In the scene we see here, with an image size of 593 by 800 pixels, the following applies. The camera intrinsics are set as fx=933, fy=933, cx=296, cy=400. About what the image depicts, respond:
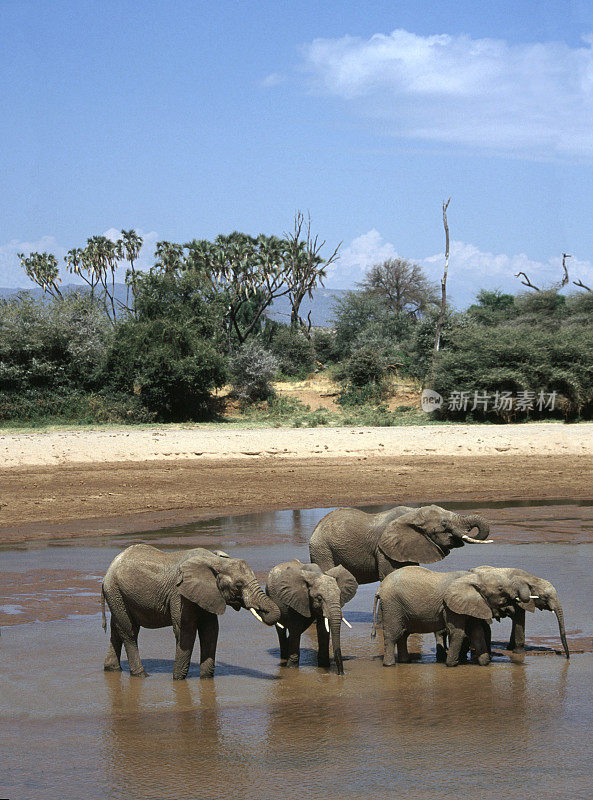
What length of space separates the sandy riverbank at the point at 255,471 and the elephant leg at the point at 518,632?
32.2ft

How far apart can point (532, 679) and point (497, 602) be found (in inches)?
32.0

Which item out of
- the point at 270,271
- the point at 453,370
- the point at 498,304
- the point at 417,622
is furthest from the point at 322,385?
the point at 417,622

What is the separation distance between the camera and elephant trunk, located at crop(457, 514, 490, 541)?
10016mm

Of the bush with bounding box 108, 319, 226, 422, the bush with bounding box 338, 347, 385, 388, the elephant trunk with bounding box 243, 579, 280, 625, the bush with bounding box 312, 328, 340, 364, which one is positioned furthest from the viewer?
the bush with bounding box 312, 328, 340, 364

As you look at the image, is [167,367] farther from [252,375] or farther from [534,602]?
[534,602]

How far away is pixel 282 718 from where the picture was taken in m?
7.37

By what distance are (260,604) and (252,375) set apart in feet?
122

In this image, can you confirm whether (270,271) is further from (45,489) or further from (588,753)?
(588,753)

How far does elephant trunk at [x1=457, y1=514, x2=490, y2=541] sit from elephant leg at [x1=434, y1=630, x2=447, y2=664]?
1.16 m

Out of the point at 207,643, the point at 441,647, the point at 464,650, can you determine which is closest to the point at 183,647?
the point at 207,643

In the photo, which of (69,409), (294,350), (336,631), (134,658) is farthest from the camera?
(294,350)

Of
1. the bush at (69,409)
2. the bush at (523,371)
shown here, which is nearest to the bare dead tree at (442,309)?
the bush at (523,371)

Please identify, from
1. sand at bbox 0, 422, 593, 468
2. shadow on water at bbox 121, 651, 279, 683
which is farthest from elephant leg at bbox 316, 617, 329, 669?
sand at bbox 0, 422, 593, 468

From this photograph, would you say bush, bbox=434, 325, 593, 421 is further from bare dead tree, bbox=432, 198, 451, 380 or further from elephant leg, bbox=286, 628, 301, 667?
elephant leg, bbox=286, 628, 301, 667
